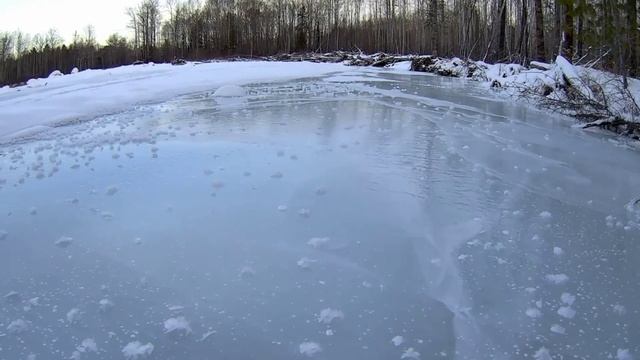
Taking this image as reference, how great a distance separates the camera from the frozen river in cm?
259

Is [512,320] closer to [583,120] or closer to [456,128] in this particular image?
[456,128]

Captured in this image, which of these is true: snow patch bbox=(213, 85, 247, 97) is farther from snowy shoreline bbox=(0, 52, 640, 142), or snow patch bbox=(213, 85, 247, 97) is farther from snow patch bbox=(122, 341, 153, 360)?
snow patch bbox=(122, 341, 153, 360)

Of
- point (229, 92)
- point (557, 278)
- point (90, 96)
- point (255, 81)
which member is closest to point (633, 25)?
point (557, 278)

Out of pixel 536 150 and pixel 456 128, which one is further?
pixel 456 128

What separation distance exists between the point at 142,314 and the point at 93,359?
1.32 ft

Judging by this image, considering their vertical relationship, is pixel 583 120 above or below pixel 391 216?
above

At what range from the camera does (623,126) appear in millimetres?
7953

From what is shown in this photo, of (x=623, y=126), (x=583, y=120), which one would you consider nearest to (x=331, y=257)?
(x=623, y=126)

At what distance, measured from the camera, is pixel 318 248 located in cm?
359

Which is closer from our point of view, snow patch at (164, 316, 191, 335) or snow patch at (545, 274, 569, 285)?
snow patch at (164, 316, 191, 335)

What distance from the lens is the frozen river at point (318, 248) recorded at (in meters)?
2.59

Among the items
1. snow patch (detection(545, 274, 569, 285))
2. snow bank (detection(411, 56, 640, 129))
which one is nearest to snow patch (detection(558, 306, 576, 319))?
snow patch (detection(545, 274, 569, 285))

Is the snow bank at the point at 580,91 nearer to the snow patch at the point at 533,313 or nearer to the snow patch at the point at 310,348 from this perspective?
the snow patch at the point at 533,313

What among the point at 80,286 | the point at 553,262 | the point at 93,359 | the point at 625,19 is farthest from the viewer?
the point at 625,19
